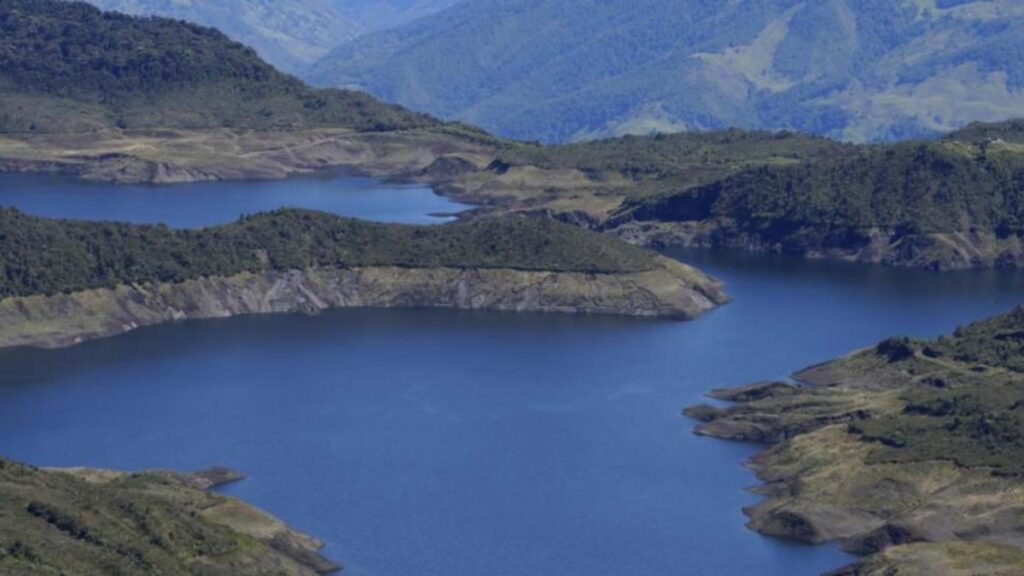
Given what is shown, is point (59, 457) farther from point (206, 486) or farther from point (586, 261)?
point (586, 261)

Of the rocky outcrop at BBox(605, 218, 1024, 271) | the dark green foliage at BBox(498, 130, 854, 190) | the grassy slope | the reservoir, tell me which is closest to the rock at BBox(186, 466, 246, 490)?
the reservoir

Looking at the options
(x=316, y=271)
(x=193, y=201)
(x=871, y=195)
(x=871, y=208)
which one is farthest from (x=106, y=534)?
(x=193, y=201)

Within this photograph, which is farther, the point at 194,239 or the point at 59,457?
the point at 194,239

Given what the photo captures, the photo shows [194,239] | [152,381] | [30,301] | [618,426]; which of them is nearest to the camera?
[618,426]

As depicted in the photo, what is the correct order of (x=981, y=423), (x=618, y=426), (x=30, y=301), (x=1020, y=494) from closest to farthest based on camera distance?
(x=1020, y=494) → (x=981, y=423) → (x=618, y=426) → (x=30, y=301)

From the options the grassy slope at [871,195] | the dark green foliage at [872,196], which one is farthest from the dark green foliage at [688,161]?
the dark green foliage at [872,196]

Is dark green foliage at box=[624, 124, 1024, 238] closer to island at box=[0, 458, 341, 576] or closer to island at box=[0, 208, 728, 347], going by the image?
island at box=[0, 208, 728, 347]

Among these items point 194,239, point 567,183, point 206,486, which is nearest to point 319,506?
point 206,486
